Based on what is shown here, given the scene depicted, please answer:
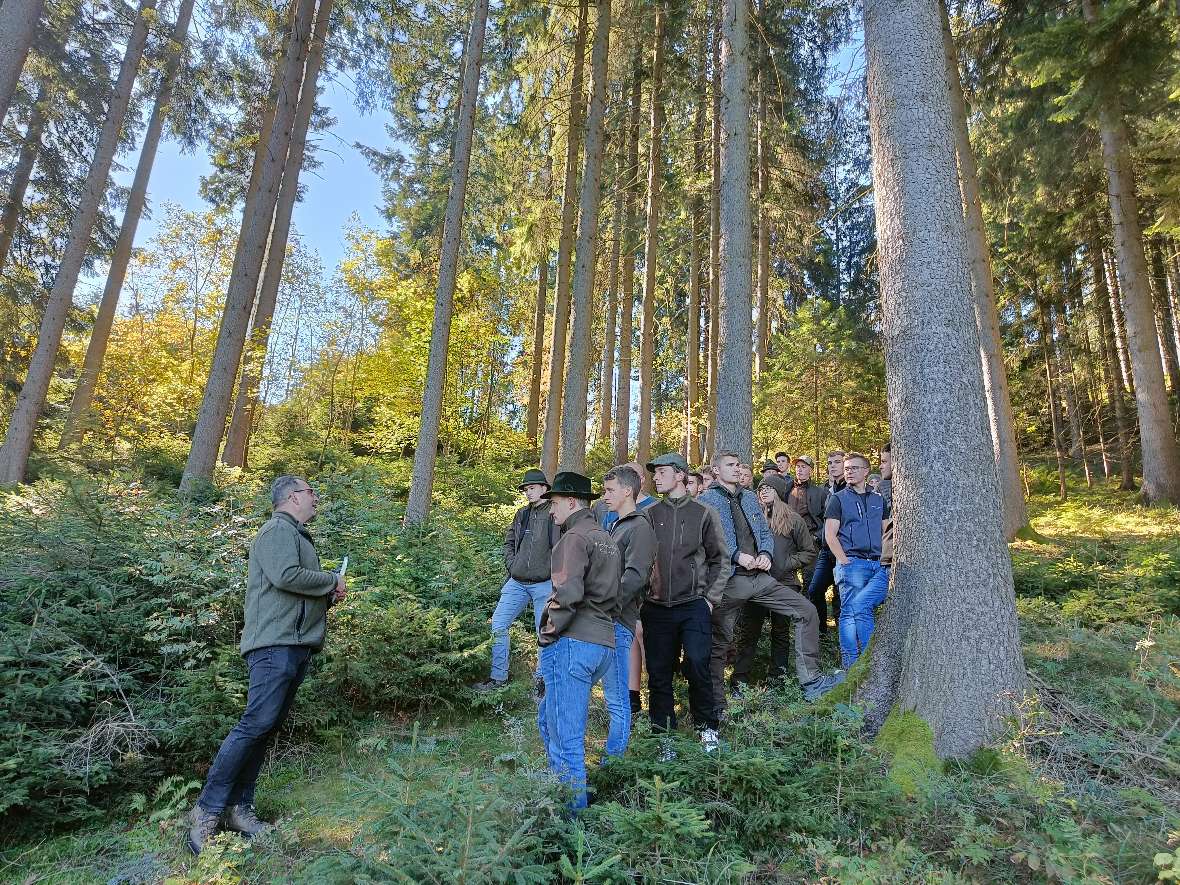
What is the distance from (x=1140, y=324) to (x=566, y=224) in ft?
37.3

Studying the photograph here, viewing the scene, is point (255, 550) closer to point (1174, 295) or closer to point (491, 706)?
point (491, 706)

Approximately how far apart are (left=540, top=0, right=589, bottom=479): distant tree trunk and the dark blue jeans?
939cm

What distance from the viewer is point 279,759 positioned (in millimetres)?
4875

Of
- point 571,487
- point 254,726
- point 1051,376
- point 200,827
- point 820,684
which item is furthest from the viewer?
point 1051,376

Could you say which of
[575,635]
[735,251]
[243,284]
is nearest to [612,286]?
[243,284]

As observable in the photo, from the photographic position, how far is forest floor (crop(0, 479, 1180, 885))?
2768mm

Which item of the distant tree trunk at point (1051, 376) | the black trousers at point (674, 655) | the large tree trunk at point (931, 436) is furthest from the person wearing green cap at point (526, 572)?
the distant tree trunk at point (1051, 376)

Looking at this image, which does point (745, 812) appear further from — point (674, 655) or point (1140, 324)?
point (1140, 324)

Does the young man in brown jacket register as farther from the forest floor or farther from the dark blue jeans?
the dark blue jeans

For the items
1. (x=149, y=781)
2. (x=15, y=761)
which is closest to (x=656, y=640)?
(x=149, y=781)

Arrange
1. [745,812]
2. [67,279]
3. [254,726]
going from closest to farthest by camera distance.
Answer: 1. [745,812]
2. [254,726]
3. [67,279]

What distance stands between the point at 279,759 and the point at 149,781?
0.85 meters

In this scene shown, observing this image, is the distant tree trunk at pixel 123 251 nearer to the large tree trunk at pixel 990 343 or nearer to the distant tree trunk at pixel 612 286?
the distant tree trunk at pixel 612 286

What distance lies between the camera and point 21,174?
16.3m
